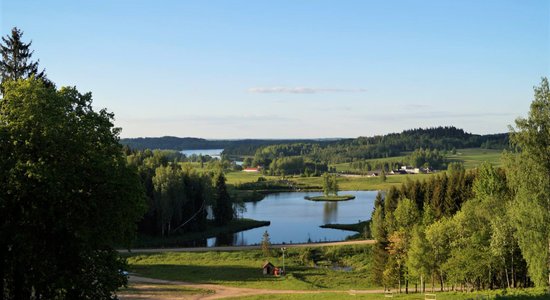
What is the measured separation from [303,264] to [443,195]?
2209 centimetres

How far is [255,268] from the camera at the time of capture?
5956 centimetres

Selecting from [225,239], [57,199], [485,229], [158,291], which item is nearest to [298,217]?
[225,239]

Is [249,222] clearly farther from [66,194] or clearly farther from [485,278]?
[66,194]

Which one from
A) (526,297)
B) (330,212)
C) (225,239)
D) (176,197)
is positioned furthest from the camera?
(330,212)

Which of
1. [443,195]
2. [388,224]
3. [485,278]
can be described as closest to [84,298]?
[485,278]

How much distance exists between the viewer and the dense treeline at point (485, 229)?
32.6 meters

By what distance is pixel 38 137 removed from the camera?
21.0 metres

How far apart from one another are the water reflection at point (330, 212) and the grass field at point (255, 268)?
40344 millimetres

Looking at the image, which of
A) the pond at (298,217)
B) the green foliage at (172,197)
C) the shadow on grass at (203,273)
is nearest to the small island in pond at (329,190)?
the pond at (298,217)

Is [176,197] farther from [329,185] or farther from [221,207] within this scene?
[329,185]

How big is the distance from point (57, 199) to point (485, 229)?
119ft

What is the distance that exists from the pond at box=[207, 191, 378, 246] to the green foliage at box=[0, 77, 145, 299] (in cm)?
6319

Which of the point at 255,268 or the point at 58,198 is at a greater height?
the point at 58,198

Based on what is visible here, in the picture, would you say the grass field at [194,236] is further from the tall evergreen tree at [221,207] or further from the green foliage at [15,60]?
the green foliage at [15,60]
